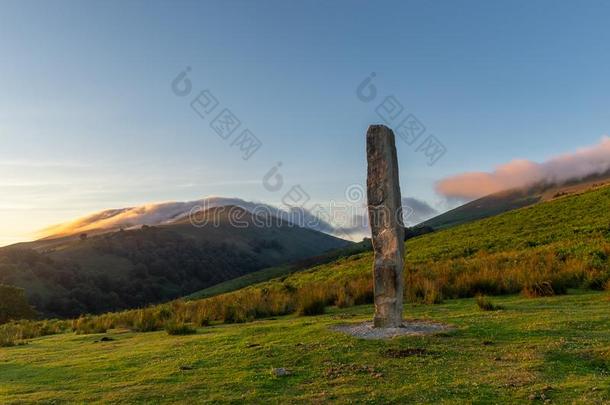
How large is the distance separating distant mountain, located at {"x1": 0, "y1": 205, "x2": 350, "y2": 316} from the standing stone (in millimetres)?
67273

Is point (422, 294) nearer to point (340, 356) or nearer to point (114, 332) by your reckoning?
point (340, 356)

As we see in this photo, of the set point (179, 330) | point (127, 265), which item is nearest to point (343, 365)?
point (179, 330)

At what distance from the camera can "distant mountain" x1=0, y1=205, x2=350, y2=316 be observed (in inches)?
2970

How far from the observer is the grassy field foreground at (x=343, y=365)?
704 cm

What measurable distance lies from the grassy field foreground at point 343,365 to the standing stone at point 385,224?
136 centimetres

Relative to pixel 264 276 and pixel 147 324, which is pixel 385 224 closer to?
pixel 147 324

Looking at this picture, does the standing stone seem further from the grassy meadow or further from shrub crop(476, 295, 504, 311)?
shrub crop(476, 295, 504, 311)

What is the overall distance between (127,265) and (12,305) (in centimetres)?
6365

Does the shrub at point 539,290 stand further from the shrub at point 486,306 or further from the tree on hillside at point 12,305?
the tree on hillside at point 12,305

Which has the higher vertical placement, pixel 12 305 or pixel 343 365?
pixel 12 305

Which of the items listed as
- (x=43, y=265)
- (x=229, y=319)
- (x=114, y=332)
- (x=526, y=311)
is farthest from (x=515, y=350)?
(x=43, y=265)

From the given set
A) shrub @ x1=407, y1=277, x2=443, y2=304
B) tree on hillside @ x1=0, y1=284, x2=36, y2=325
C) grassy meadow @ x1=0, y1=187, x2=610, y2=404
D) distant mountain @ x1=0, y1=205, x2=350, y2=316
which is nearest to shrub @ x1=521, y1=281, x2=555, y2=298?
grassy meadow @ x1=0, y1=187, x2=610, y2=404

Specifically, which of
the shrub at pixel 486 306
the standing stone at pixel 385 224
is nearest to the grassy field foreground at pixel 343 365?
the shrub at pixel 486 306

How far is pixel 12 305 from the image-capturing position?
4112cm
